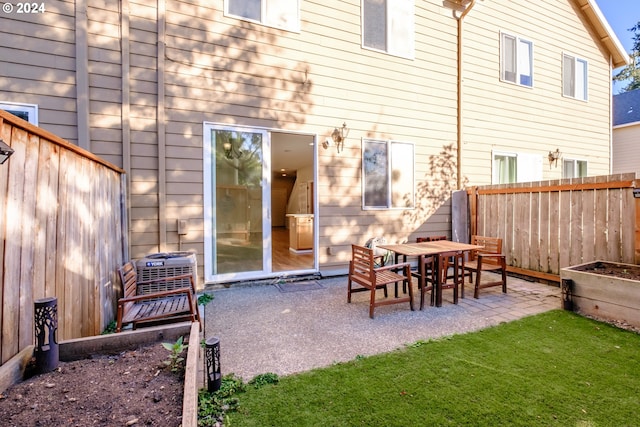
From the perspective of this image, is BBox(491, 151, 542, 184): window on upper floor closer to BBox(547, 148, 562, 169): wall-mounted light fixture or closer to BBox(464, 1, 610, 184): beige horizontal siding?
BBox(464, 1, 610, 184): beige horizontal siding

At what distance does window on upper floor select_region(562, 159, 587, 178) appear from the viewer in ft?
27.6

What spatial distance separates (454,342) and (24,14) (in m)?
6.21

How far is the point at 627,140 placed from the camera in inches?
461

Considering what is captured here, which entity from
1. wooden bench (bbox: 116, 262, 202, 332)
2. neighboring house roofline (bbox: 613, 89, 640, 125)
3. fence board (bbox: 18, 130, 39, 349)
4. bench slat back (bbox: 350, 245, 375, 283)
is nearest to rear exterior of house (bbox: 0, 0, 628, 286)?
wooden bench (bbox: 116, 262, 202, 332)

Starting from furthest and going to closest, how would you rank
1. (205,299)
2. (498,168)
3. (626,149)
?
(626,149), (498,168), (205,299)

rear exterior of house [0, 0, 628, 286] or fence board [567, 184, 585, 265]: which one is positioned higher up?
rear exterior of house [0, 0, 628, 286]

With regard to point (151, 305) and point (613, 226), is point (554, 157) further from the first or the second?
point (151, 305)

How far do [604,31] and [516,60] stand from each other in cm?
369

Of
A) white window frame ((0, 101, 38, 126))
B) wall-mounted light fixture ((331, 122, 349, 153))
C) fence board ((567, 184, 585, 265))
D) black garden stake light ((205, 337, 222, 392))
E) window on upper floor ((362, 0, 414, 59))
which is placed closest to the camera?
black garden stake light ((205, 337, 222, 392))

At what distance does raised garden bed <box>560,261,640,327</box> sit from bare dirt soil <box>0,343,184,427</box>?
4382 mm

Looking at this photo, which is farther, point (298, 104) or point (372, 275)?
point (298, 104)

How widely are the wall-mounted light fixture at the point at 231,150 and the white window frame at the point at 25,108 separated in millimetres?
2267

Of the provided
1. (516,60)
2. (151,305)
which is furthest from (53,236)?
(516,60)

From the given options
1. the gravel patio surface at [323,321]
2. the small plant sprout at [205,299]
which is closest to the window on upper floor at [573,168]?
the gravel patio surface at [323,321]
